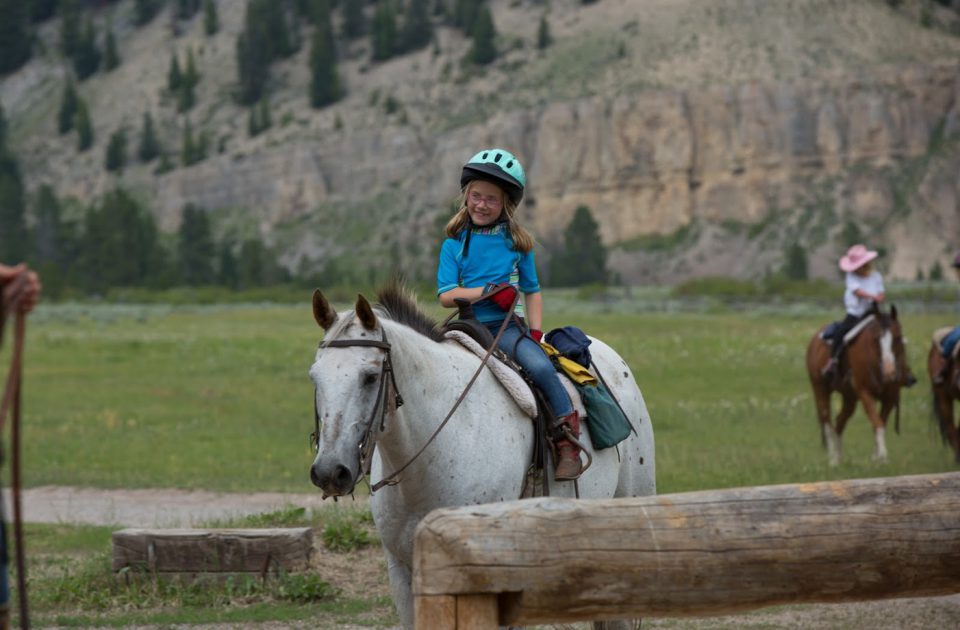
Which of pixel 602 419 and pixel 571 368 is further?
pixel 571 368

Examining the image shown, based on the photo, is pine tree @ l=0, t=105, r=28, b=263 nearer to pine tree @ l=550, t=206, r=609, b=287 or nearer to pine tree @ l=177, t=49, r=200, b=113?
pine tree @ l=177, t=49, r=200, b=113

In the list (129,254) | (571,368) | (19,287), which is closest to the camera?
(19,287)

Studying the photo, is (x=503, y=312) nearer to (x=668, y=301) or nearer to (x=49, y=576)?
(x=49, y=576)

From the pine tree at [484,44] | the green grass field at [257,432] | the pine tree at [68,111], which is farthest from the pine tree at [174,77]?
the green grass field at [257,432]

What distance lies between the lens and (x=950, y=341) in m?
18.5

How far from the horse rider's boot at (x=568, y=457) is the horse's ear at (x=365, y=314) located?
1.36 m

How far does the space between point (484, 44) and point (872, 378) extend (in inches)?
5449

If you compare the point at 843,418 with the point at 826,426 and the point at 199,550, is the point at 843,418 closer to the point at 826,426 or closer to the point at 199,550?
the point at 826,426

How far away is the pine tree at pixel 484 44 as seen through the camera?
504ft

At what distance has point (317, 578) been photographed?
34.4 ft

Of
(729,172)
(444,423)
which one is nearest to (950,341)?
(444,423)

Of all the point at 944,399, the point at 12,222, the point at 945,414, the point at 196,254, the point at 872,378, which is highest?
the point at 12,222

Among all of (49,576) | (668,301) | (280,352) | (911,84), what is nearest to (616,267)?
(911,84)

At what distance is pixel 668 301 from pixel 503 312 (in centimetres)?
7786
